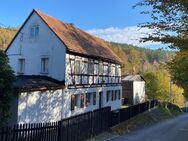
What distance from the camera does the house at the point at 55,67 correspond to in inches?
947

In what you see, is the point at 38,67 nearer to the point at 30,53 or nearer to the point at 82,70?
the point at 30,53

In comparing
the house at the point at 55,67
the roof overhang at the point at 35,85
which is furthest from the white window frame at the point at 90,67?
the roof overhang at the point at 35,85

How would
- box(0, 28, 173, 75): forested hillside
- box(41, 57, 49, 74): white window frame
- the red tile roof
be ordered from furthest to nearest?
box(0, 28, 173, 75): forested hillside → box(41, 57, 49, 74): white window frame → the red tile roof

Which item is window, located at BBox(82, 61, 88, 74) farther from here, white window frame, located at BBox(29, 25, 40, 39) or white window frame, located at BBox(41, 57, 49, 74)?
white window frame, located at BBox(29, 25, 40, 39)

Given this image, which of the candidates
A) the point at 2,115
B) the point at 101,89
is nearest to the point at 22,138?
the point at 2,115

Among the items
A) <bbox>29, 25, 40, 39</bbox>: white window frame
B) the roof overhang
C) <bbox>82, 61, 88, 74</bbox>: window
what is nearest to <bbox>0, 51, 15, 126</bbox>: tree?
the roof overhang

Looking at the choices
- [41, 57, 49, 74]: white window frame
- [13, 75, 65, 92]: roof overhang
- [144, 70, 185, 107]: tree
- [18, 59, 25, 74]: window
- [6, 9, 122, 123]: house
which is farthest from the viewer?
[144, 70, 185, 107]: tree

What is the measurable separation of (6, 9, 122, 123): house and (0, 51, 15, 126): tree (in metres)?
4.52

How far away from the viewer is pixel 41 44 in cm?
2895

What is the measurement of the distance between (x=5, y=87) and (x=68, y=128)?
4.01m

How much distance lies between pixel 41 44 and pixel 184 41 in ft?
59.8

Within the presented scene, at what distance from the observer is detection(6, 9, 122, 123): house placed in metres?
24.1

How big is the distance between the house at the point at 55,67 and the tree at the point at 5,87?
452cm

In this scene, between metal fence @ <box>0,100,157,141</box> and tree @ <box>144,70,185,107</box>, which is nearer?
metal fence @ <box>0,100,157,141</box>
